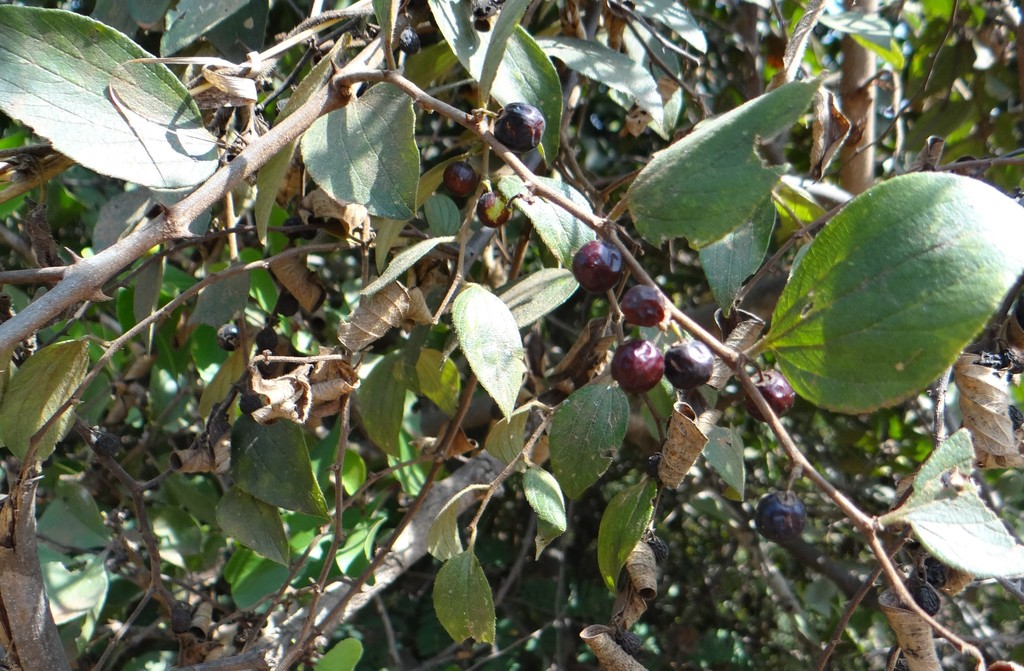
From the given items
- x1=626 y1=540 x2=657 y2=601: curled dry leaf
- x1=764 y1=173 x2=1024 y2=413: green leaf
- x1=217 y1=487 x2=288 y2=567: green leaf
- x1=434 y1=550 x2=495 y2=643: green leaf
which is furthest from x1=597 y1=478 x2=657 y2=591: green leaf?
x1=217 y1=487 x2=288 y2=567: green leaf

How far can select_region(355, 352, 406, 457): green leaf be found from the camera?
1.02 meters

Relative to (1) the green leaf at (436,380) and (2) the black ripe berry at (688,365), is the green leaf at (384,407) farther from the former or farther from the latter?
(2) the black ripe berry at (688,365)

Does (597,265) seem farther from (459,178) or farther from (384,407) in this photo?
(384,407)

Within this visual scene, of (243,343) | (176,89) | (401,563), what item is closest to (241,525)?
(243,343)

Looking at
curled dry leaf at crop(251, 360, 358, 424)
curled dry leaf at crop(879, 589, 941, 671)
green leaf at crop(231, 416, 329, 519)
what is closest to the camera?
curled dry leaf at crop(879, 589, 941, 671)

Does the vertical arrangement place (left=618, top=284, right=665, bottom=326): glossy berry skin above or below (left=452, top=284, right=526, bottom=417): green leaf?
above

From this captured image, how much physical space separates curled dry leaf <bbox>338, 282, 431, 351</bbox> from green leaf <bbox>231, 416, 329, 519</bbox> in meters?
0.16

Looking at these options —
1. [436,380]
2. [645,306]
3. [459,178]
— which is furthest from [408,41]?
[645,306]

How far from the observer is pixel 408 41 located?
35.8 inches

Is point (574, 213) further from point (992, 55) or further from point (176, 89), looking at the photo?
point (992, 55)

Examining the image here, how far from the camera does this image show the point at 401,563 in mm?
1167

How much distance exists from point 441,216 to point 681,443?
1.36 feet

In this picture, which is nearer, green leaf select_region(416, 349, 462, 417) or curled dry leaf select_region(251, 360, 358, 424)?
curled dry leaf select_region(251, 360, 358, 424)

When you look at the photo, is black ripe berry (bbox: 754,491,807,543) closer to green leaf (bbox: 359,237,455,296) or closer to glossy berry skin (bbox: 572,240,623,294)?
glossy berry skin (bbox: 572,240,623,294)
